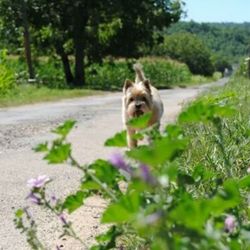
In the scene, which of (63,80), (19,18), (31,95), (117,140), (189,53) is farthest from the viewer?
(189,53)

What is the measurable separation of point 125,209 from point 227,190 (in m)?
0.41

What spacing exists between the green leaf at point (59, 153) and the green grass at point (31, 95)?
62.4 feet

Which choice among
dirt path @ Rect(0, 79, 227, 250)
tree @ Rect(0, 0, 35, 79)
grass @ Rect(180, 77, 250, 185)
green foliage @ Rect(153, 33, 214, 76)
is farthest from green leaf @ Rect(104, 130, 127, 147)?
green foliage @ Rect(153, 33, 214, 76)

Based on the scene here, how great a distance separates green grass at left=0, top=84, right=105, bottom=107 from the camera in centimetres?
2225

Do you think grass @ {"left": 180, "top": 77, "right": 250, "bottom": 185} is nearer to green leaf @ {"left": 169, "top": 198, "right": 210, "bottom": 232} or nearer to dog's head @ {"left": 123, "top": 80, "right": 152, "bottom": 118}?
dog's head @ {"left": 123, "top": 80, "right": 152, "bottom": 118}

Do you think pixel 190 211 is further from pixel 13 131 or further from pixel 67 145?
pixel 13 131

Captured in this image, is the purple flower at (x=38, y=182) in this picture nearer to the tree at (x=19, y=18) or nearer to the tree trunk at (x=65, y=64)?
the tree at (x=19, y=18)

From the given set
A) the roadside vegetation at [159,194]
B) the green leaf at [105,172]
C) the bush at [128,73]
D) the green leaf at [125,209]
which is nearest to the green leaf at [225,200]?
the roadside vegetation at [159,194]

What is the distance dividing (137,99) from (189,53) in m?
97.9

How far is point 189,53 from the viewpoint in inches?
4146

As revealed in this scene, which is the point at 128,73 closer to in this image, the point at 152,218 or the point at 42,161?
the point at 42,161

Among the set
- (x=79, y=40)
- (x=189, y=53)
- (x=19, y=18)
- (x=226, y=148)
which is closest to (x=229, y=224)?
(x=226, y=148)

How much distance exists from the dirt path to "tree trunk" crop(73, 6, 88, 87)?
623 inches

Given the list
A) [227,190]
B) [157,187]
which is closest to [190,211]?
[157,187]
